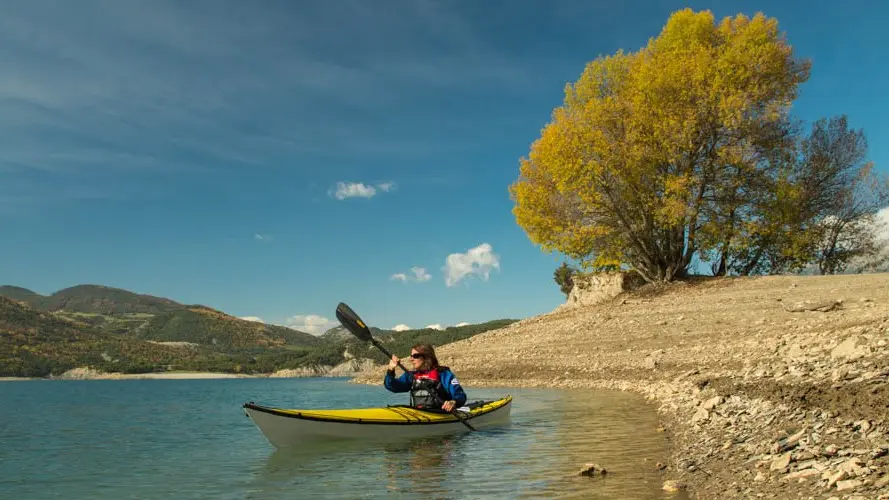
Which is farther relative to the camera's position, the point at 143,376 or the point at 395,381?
the point at 143,376

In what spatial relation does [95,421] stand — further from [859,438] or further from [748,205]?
[748,205]

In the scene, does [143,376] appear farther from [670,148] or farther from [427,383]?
[427,383]

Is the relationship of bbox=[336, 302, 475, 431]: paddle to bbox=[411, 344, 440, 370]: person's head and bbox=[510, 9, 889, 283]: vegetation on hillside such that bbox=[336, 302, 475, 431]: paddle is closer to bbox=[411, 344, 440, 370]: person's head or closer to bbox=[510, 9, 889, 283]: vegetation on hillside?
bbox=[411, 344, 440, 370]: person's head

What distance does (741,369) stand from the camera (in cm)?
1420

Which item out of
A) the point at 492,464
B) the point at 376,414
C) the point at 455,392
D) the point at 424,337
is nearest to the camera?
the point at 492,464

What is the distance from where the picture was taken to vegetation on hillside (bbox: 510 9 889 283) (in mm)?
30391

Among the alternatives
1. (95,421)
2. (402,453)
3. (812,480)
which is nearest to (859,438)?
(812,480)

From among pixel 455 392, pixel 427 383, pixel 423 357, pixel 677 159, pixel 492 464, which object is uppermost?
pixel 677 159

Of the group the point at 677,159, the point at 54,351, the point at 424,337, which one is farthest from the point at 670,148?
the point at 54,351

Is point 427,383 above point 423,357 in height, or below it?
below

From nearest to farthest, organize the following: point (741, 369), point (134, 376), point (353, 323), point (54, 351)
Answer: point (741, 369) < point (353, 323) < point (134, 376) < point (54, 351)

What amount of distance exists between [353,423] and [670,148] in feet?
80.8

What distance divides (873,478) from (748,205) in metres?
29.4

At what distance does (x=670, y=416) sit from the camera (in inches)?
473
